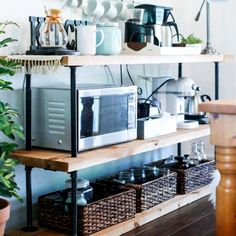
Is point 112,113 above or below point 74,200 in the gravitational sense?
above

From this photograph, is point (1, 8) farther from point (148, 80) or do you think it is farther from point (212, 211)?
point (212, 211)

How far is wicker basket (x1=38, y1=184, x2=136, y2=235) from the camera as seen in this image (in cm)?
243

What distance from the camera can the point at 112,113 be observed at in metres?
2.62

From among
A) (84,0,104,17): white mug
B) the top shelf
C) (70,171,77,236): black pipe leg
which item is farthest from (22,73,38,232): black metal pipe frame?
(84,0,104,17): white mug

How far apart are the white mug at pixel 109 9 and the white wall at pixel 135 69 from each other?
0.18 meters

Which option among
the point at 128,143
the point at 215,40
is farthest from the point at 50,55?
the point at 215,40

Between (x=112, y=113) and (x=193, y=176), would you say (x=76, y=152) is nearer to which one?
(x=112, y=113)

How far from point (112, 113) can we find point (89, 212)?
53 centimetres

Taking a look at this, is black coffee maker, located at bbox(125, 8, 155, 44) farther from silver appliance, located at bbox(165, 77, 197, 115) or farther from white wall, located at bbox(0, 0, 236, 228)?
silver appliance, located at bbox(165, 77, 197, 115)

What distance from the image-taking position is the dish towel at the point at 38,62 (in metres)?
2.18

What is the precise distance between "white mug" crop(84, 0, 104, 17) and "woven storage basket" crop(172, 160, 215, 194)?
3.61 feet

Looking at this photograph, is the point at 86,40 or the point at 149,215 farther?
the point at 149,215

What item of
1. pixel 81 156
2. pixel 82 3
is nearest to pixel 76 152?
pixel 81 156

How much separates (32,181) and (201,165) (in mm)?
1196
